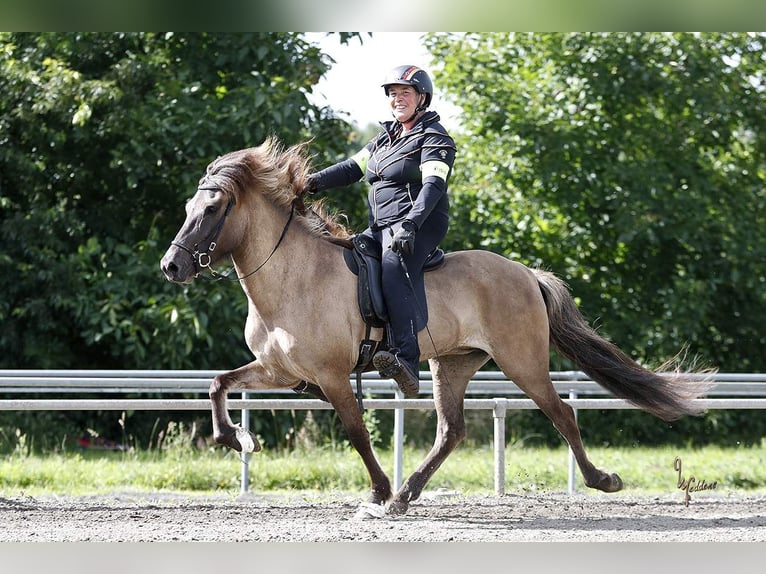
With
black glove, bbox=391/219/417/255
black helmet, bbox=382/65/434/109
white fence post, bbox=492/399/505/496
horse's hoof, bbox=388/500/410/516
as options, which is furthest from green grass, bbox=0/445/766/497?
black helmet, bbox=382/65/434/109

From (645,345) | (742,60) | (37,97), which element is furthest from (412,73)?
(742,60)

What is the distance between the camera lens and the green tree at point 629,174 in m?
14.4

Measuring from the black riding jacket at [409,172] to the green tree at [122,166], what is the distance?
15.6ft

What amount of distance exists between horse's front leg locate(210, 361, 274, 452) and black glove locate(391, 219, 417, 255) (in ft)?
3.74

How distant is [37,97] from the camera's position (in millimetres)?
12195

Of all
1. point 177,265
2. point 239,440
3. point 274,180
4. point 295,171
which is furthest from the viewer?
point 295,171

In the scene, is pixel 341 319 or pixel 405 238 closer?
pixel 405 238

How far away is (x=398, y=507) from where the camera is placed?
6801mm

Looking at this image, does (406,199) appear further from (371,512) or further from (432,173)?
(371,512)

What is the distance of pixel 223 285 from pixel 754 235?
764 centimetres

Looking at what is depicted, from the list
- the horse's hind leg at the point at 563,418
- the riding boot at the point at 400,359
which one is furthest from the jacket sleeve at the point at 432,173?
A: the horse's hind leg at the point at 563,418

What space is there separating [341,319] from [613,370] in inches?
83.6

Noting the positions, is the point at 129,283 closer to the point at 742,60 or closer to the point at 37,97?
the point at 37,97

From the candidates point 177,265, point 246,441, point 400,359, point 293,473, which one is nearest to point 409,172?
point 400,359
